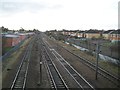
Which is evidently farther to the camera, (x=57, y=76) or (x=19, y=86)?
(x=57, y=76)

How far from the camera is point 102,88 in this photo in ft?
51.3

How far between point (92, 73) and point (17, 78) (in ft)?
24.4

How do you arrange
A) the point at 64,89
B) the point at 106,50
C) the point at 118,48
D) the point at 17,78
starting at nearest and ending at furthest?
1. the point at 64,89
2. the point at 17,78
3. the point at 118,48
4. the point at 106,50

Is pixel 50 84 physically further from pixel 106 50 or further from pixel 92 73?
pixel 106 50

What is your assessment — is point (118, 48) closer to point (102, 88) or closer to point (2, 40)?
point (102, 88)

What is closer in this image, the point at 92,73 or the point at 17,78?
the point at 17,78

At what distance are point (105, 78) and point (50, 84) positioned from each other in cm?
531

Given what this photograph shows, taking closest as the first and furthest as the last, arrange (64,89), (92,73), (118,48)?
(64,89), (92,73), (118,48)

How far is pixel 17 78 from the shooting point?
18.7 m

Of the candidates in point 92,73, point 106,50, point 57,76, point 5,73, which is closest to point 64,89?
point 57,76

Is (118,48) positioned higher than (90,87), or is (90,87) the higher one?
(118,48)

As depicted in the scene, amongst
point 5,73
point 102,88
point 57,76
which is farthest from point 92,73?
point 5,73

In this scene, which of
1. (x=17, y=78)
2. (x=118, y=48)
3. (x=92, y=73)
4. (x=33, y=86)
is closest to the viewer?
(x=33, y=86)

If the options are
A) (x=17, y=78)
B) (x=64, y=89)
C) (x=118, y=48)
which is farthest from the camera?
(x=118, y=48)
